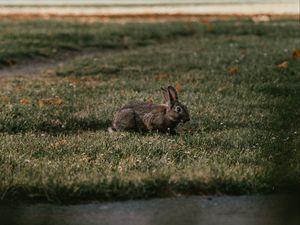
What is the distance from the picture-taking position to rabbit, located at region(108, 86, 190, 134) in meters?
8.09

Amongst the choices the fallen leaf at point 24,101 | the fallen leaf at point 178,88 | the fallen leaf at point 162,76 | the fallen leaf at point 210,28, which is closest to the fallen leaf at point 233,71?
the fallen leaf at point 162,76

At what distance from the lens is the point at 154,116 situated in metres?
8.21

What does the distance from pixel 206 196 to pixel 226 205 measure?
0.26 meters

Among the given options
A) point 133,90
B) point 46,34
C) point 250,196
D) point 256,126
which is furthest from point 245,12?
point 250,196

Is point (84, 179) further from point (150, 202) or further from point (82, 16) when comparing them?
point (82, 16)

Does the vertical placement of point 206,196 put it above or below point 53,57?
above

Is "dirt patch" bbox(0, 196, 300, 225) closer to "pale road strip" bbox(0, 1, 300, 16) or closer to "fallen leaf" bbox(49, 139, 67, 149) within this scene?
"fallen leaf" bbox(49, 139, 67, 149)

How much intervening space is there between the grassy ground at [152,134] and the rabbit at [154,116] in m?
0.19

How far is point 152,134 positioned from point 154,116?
226mm

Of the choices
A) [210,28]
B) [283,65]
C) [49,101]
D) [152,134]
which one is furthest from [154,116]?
[210,28]

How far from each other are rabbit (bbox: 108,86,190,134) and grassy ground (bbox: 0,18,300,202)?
190 millimetres

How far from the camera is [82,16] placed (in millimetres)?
39438

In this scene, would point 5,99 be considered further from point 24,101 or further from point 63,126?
point 63,126

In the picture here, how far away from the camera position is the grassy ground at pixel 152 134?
19.3 ft
